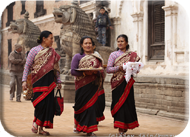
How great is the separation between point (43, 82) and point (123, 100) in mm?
1423

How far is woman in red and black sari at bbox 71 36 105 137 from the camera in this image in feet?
14.9

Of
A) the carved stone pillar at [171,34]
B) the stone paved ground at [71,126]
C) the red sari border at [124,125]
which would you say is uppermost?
the carved stone pillar at [171,34]

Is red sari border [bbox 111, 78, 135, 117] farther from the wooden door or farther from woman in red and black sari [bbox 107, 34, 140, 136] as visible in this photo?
the wooden door

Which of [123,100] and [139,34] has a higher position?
[139,34]

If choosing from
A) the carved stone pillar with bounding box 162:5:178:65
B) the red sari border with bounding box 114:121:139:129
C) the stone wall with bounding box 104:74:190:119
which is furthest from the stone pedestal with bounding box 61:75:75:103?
the red sari border with bounding box 114:121:139:129

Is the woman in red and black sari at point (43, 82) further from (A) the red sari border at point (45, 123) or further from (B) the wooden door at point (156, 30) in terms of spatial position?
(B) the wooden door at point (156, 30)

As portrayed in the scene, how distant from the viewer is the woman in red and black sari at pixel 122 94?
464cm

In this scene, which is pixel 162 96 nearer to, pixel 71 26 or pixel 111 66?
pixel 111 66

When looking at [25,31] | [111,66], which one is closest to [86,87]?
[111,66]

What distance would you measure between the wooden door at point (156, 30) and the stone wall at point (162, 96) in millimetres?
2058

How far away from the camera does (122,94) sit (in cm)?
471

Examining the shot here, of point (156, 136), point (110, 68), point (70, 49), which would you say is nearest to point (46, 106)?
point (110, 68)

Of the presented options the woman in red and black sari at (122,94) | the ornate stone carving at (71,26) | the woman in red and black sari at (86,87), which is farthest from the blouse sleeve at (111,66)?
the ornate stone carving at (71,26)

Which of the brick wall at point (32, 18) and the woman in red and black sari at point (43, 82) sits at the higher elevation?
the brick wall at point (32, 18)
